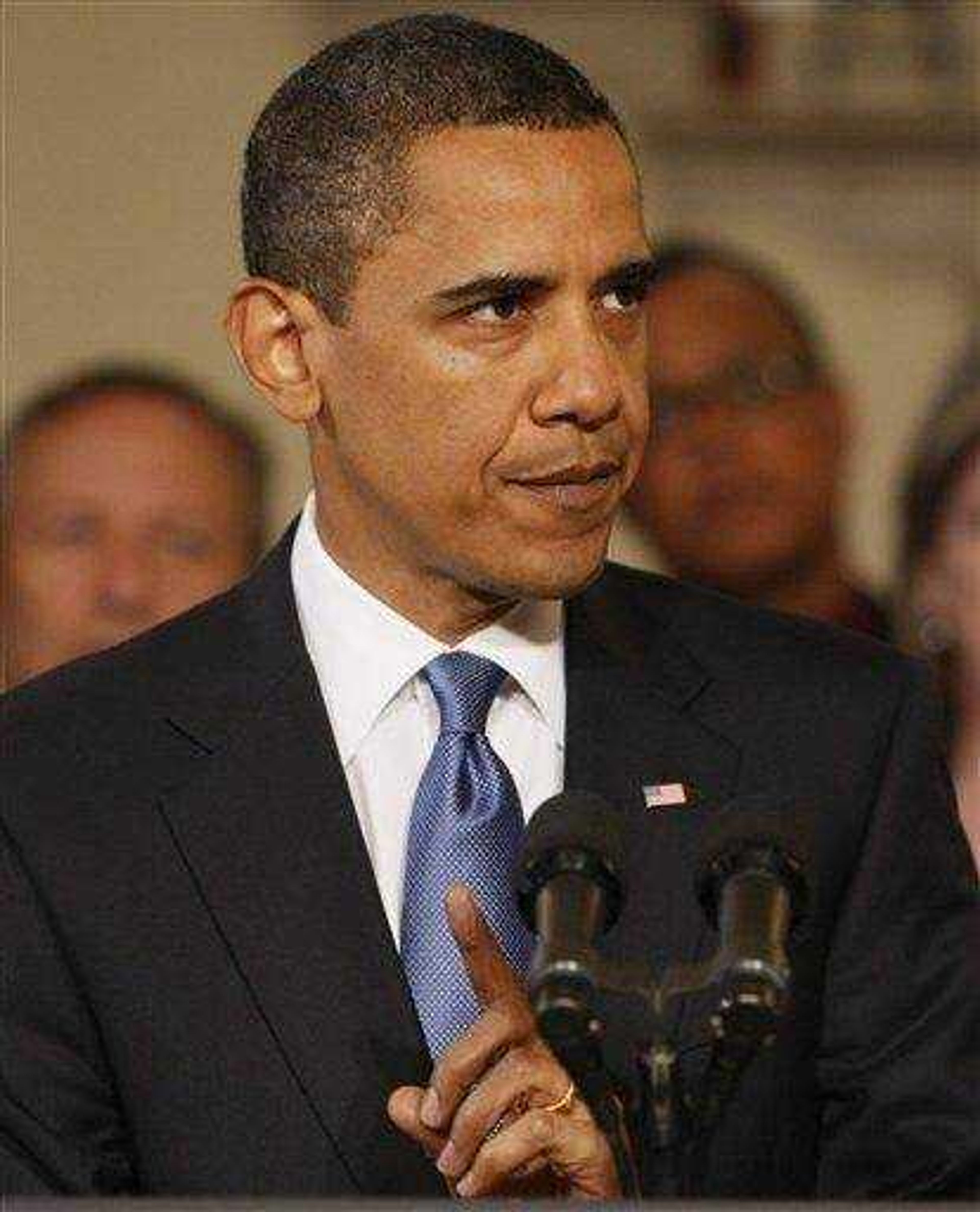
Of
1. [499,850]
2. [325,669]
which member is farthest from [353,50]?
[499,850]

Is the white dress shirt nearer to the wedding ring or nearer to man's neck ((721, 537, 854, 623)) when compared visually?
the wedding ring

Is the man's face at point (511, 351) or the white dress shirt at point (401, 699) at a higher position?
the man's face at point (511, 351)

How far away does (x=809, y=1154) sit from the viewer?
190 centimetres

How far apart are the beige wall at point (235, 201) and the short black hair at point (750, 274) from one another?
0.07 ft

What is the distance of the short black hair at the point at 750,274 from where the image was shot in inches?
152

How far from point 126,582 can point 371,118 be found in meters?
2.04

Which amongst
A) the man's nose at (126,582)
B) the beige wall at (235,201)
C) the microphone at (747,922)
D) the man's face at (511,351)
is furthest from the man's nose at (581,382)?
the man's nose at (126,582)

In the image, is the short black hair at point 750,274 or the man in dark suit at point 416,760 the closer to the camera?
the man in dark suit at point 416,760

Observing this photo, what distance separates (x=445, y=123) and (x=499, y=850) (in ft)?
1.54

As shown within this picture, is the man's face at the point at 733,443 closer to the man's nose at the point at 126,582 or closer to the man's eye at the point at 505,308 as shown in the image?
the man's nose at the point at 126,582

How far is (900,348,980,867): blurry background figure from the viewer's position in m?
3.89

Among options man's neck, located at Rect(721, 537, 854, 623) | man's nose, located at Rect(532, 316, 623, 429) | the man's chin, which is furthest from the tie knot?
man's neck, located at Rect(721, 537, 854, 623)

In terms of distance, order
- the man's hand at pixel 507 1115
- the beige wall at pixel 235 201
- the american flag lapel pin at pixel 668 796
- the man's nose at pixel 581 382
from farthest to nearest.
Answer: the beige wall at pixel 235 201
the american flag lapel pin at pixel 668 796
the man's nose at pixel 581 382
the man's hand at pixel 507 1115

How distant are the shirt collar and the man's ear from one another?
108 mm
